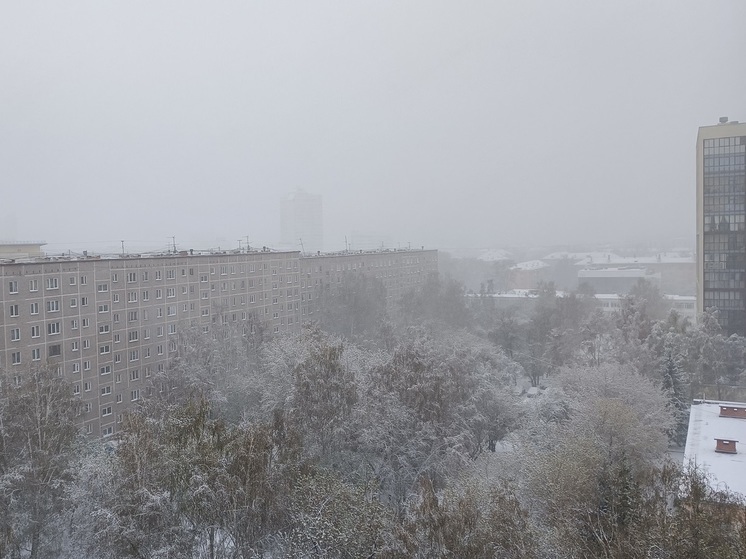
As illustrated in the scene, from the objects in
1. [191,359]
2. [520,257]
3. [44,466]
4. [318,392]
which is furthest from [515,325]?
[520,257]

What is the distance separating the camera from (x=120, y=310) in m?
14.2

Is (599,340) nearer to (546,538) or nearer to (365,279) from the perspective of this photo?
(365,279)

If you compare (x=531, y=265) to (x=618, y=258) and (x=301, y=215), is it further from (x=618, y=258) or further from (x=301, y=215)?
(x=301, y=215)

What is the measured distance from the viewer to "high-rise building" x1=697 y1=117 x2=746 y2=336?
19422 millimetres

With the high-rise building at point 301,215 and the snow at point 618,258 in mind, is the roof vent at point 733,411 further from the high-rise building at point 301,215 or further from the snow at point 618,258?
the high-rise building at point 301,215

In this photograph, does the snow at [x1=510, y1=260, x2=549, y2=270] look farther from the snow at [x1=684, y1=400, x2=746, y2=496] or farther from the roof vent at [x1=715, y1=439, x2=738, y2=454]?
the roof vent at [x1=715, y1=439, x2=738, y2=454]

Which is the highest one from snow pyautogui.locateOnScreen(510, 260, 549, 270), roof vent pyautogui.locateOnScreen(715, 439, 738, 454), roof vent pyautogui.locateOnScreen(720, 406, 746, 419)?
snow pyautogui.locateOnScreen(510, 260, 549, 270)

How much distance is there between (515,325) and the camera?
21.4 m

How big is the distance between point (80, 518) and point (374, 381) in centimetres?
461

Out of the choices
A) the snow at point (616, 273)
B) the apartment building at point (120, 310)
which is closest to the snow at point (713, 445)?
the apartment building at point (120, 310)

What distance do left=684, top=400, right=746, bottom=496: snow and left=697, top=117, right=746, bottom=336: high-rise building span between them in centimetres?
959

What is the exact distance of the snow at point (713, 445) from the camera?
24.0ft

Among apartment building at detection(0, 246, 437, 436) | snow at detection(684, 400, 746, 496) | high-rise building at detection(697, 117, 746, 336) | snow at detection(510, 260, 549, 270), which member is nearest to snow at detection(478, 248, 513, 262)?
snow at detection(510, 260, 549, 270)

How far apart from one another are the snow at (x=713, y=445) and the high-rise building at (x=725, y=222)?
9.59m
